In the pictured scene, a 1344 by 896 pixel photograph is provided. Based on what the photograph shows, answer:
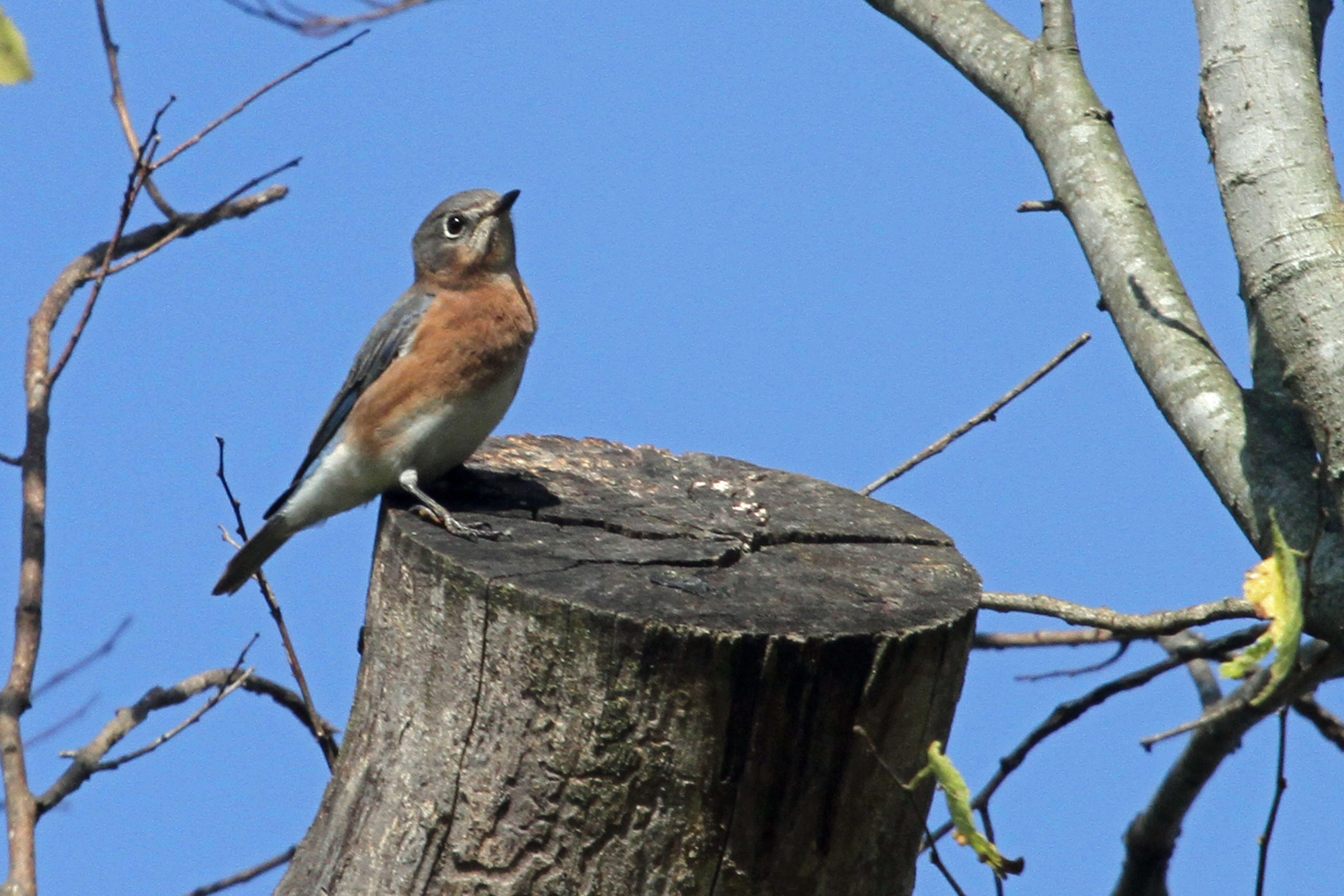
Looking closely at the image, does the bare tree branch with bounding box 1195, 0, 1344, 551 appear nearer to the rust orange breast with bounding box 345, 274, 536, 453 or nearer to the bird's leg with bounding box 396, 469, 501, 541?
the bird's leg with bounding box 396, 469, 501, 541

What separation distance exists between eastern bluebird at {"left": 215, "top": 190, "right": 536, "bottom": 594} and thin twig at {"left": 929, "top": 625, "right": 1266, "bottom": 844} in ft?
7.63

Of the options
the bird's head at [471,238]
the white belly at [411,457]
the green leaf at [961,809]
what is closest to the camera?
the green leaf at [961,809]

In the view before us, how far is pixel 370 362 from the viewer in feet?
18.0

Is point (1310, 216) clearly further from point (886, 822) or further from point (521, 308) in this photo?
point (521, 308)

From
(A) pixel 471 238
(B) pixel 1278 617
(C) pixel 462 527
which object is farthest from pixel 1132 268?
(A) pixel 471 238

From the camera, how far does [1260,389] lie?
163 inches

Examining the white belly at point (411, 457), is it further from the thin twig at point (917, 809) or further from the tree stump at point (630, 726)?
the thin twig at point (917, 809)

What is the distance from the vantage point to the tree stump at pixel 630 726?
3.50 m

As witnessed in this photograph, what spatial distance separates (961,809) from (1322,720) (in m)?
3.87

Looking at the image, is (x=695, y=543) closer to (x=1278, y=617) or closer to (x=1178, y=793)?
(x=1278, y=617)

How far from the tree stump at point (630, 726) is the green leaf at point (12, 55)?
6.50ft

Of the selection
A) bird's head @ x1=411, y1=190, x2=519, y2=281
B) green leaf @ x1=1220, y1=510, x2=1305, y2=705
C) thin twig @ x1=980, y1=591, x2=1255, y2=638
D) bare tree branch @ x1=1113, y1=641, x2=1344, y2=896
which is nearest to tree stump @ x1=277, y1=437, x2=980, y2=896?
thin twig @ x1=980, y1=591, x2=1255, y2=638

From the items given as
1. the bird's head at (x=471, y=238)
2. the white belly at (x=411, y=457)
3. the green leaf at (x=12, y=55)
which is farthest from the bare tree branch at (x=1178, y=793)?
the green leaf at (x=12, y=55)

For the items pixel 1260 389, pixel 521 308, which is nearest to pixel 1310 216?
pixel 1260 389
